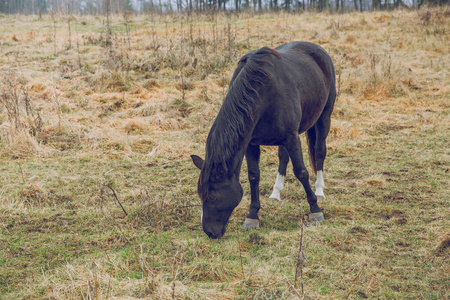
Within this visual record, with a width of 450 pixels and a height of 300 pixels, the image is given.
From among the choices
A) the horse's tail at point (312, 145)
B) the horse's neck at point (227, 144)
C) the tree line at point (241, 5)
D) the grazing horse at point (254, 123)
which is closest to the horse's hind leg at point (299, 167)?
the grazing horse at point (254, 123)

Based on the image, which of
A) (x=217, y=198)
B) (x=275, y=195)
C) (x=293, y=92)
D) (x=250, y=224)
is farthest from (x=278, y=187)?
(x=217, y=198)

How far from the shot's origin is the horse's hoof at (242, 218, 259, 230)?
→ 146 inches

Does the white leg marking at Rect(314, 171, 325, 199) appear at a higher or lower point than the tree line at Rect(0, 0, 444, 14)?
lower

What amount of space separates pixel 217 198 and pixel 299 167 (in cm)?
103

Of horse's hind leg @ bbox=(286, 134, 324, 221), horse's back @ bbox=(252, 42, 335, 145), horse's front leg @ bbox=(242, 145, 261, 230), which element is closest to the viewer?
horse's back @ bbox=(252, 42, 335, 145)

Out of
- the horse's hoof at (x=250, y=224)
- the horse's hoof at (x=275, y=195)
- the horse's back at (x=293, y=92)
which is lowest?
the horse's hoof at (x=250, y=224)

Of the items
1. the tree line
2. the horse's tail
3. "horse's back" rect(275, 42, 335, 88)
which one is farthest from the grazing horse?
the tree line

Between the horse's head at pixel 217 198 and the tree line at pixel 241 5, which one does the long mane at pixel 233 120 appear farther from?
the tree line at pixel 241 5

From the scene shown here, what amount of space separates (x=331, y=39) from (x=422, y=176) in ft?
29.8

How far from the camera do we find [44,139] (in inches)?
249

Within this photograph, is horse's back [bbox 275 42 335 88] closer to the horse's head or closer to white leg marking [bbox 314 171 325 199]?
white leg marking [bbox 314 171 325 199]

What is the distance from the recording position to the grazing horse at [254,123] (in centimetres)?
316

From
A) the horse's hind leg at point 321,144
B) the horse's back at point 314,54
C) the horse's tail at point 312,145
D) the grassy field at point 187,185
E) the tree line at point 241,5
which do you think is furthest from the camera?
the tree line at point 241,5

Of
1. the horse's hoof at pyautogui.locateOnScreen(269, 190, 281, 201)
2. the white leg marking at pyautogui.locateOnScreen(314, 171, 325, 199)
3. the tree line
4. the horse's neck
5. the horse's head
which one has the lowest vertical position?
the horse's hoof at pyautogui.locateOnScreen(269, 190, 281, 201)
